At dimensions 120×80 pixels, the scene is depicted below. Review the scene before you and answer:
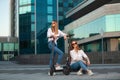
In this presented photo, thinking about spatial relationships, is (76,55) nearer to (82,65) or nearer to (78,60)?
(78,60)

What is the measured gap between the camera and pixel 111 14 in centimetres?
5512

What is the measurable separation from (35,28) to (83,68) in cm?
8188

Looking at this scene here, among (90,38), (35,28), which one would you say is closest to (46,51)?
(35,28)

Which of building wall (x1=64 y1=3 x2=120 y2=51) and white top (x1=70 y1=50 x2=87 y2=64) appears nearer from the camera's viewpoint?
white top (x1=70 y1=50 x2=87 y2=64)

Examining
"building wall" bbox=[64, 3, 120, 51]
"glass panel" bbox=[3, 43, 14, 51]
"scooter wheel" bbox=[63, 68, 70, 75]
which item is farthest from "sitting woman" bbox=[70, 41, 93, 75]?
"glass panel" bbox=[3, 43, 14, 51]

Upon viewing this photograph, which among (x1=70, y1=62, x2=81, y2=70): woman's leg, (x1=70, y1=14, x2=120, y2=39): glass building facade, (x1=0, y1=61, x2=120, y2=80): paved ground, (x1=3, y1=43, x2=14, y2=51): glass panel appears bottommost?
(x1=3, y1=43, x2=14, y2=51): glass panel

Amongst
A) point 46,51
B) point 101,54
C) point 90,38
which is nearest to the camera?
point 101,54

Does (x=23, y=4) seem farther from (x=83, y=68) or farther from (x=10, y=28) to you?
(x=83, y=68)

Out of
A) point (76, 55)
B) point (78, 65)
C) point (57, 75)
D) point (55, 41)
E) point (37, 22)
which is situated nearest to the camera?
point (78, 65)

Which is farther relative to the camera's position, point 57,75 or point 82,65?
point 57,75

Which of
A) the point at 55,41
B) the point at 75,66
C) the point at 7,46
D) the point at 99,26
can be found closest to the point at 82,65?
the point at 75,66

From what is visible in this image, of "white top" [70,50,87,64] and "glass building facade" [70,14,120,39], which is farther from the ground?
"glass building facade" [70,14,120,39]

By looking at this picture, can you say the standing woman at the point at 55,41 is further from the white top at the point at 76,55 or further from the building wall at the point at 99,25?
the building wall at the point at 99,25

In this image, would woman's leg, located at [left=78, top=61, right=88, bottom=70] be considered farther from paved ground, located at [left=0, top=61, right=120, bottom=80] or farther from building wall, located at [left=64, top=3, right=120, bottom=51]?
building wall, located at [left=64, top=3, right=120, bottom=51]
